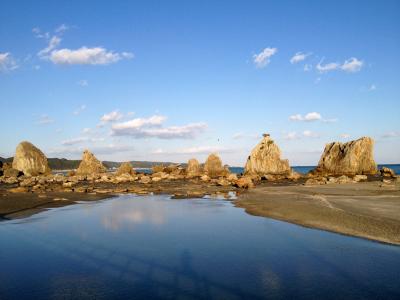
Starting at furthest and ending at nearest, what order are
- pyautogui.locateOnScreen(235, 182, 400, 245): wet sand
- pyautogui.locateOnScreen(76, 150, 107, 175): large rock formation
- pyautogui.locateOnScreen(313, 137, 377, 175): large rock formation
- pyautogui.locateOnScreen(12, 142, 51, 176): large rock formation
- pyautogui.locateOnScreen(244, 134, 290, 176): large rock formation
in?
1. pyautogui.locateOnScreen(76, 150, 107, 175): large rock formation
2. pyautogui.locateOnScreen(12, 142, 51, 176): large rock formation
3. pyautogui.locateOnScreen(244, 134, 290, 176): large rock formation
4. pyautogui.locateOnScreen(313, 137, 377, 175): large rock formation
5. pyautogui.locateOnScreen(235, 182, 400, 245): wet sand

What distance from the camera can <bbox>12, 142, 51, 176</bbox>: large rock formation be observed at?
101125 mm

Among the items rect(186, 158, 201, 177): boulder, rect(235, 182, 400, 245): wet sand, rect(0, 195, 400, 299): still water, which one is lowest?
rect(0, 195, 400, 299): still water

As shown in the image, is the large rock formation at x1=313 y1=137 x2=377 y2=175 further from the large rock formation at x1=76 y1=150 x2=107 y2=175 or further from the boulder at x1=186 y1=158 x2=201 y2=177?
the large rock formation at x1=76 y1=150 x2=107 y2=175

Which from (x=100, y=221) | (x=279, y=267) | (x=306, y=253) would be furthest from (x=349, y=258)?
(x=100, y=221)

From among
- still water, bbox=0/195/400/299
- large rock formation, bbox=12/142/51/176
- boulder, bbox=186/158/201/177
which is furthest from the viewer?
large rock formation, bbox=12/142/51/176

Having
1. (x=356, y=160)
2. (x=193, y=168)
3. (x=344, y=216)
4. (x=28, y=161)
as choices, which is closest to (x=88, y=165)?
(x=28, y=161)

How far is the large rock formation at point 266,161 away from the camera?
94000 millimetres

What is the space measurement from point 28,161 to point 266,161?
71.6 m

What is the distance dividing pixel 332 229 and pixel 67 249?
14.8 metres

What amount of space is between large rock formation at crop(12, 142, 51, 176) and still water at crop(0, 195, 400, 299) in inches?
3428

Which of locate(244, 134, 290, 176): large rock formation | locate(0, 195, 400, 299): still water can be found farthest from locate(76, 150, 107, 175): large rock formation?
locate(0, 195, 400, 299): still water

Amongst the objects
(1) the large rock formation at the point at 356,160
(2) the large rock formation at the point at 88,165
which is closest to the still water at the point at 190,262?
(1) the large rock formation at the point at 356,160

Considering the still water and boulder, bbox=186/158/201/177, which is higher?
boulder, bbox=186/158/201/177

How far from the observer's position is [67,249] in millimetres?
16328
